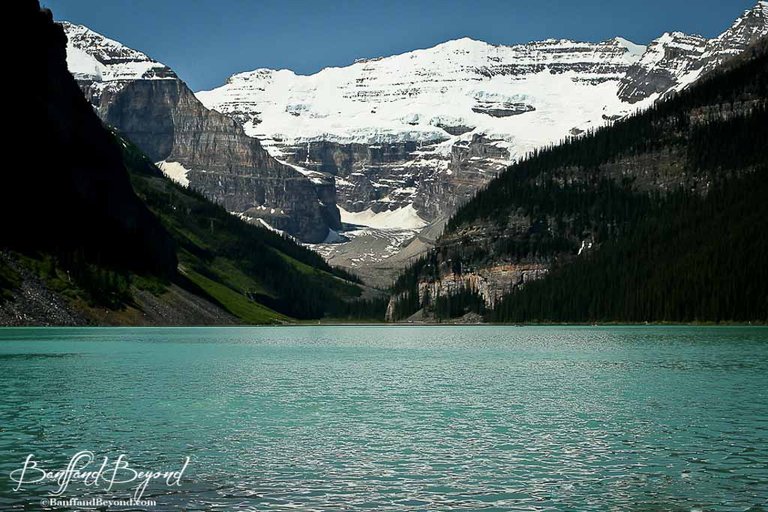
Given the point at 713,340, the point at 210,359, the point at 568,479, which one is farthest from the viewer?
the point at 713,340

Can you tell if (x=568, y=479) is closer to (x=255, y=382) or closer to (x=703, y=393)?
(x=703, y=393)

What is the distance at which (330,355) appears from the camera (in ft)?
395

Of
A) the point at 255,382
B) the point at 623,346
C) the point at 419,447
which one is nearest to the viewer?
the point at 419,447

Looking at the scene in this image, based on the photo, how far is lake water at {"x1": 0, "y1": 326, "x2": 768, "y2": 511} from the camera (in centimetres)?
3353

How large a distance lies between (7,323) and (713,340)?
133m

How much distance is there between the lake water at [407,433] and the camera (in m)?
33.5

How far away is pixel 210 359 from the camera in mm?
106312

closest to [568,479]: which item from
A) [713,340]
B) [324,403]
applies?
[324,403]

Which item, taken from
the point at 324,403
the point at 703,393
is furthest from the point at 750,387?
the point at 324,403

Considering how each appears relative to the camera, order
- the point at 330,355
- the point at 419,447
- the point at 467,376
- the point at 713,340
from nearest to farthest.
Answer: the point at 419,447
the point at 467,376
the point at 330,355
the point at 713,340

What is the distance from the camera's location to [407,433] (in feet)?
155

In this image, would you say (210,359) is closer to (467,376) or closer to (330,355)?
(330,355)

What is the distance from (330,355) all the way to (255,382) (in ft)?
147

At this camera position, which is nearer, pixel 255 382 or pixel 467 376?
pixel 255 382
